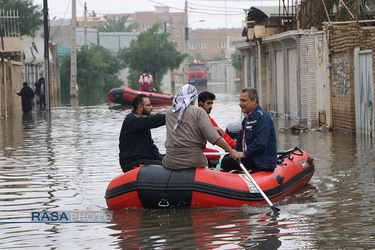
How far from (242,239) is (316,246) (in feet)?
2.72

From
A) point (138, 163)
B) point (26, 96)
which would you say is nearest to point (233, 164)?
point (138, 163)

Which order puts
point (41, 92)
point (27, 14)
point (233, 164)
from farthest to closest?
1. point (27, 14)
2. point (41, 92)
3. point (233, 164)

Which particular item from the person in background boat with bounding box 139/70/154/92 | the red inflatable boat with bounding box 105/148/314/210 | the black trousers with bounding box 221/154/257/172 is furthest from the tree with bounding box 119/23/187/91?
the red inflatable boat with bounding box 105/148/314/210

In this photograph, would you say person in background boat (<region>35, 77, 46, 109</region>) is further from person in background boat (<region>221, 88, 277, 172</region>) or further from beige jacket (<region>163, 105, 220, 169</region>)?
beige jacket (<region>163, 105, 220, 169</region>)

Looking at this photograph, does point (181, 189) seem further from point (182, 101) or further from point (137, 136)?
point (137, 136)

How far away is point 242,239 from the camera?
775 centimetres

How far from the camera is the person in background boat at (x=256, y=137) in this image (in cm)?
999

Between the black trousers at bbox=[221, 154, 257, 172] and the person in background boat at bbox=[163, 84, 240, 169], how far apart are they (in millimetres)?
774

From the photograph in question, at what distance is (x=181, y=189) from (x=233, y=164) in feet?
4.82

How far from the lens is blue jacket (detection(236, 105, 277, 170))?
9977mm

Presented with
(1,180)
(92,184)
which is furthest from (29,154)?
(92,184)

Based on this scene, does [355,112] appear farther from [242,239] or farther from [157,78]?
[157,78]

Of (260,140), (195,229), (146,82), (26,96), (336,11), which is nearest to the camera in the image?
(195,229)

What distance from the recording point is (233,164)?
34.9ft
